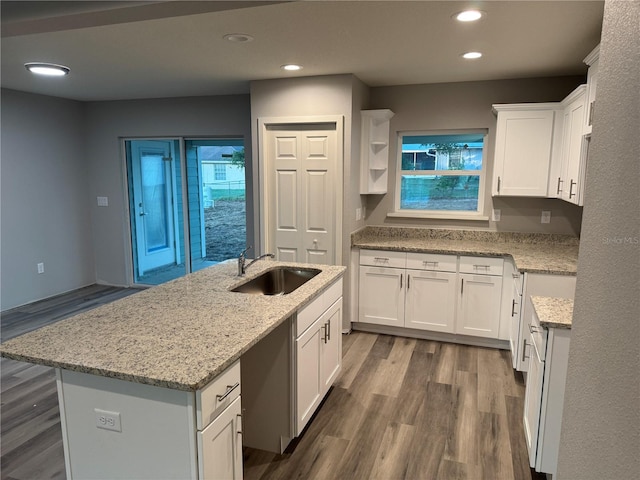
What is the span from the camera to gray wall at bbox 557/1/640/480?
2.17 feet

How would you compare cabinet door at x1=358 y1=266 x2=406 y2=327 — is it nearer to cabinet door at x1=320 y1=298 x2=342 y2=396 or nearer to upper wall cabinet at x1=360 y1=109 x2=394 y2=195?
upper wall cabinet at x1=360 y1=109 x2=394 y2=195

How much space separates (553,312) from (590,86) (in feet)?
5.42

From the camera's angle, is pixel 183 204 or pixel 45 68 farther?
pixel 183 204

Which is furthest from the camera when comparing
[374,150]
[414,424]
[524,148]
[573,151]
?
[374,150]

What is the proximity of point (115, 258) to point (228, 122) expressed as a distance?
2.40m

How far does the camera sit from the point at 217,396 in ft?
5.17

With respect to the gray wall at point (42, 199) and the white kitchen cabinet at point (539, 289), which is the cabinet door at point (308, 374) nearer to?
the white kitchen cabinet at point (539, 289)

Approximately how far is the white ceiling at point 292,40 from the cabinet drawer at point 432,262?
5.27 feet

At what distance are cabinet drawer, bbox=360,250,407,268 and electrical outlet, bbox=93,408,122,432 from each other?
2.87 meters

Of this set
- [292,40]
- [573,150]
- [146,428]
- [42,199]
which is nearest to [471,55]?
[573,150]

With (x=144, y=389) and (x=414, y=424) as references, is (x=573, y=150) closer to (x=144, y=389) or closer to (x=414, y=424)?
(x=414, y=424)

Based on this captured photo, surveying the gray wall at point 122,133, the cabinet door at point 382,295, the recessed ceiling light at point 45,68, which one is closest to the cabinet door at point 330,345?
the cabinet door at point 382,295

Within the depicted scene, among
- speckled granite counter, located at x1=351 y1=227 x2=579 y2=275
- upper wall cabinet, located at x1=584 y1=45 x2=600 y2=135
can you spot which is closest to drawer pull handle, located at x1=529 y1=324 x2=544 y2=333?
speckled granite counter, located at x1=351 y1=227 x2=579 y2=275

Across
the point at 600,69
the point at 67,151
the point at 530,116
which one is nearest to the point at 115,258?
the point at 67,151
